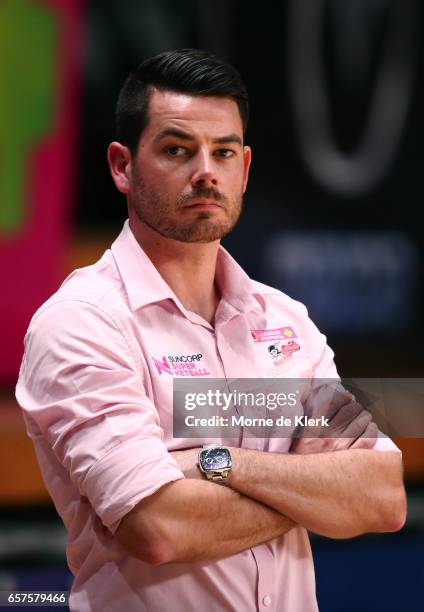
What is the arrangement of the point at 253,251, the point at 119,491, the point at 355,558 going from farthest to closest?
the point at 253,251
the point at 355,558
the point at 119,491

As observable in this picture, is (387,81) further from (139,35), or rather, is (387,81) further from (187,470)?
(187,470)

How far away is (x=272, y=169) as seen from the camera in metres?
3.98

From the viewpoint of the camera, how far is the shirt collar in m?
2.40

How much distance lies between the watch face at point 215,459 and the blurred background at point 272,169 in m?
1.60

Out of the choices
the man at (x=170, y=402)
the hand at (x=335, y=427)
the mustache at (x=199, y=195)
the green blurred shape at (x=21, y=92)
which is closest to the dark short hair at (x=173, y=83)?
the man at (x=170, y=402)

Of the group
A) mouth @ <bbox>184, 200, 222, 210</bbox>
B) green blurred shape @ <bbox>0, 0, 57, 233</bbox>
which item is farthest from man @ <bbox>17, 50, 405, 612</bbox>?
green blurred shape @ <bbox>0, 0, 57, 233</bbox>

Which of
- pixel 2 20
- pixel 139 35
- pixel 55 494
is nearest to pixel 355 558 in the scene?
pixel 55 494

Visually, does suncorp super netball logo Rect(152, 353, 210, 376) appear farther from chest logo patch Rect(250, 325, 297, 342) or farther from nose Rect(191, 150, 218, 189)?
nose Rect(191, 150, 218, 189)

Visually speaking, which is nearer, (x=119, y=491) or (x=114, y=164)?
(x=119, y=491)

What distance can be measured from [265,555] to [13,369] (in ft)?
5.85

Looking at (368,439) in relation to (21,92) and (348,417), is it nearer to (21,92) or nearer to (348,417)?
(348,417)

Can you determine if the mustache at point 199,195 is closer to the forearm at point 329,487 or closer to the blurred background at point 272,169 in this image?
the forearm at point 329,487

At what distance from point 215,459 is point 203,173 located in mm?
641

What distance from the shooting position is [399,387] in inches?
102
